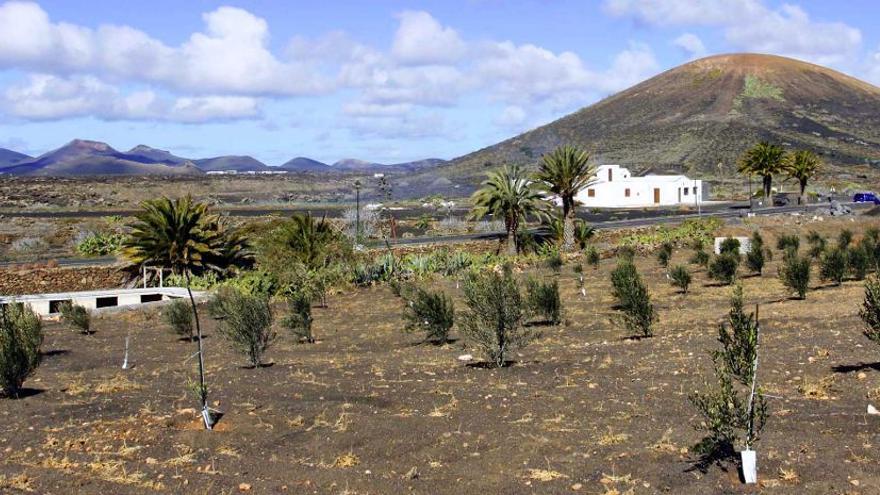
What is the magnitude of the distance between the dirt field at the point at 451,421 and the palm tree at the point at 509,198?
972 inches

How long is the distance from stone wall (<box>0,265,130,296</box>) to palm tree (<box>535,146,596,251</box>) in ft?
66.0

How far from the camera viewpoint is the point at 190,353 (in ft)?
67.2

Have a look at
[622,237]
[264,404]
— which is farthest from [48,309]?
[622,237]

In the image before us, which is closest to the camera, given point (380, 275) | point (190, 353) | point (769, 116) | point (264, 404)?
point (264, 404)

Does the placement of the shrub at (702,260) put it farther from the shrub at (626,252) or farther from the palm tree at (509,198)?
the palm tree at (509,198)

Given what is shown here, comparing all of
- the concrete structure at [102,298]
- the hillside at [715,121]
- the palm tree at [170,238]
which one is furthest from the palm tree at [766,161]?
the concrete structure at [102,298]

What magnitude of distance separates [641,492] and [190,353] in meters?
14.2

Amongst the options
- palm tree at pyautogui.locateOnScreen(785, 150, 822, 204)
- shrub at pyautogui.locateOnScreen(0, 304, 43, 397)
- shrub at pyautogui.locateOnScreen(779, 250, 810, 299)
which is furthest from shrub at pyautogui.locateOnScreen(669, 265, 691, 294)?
palm tree at pyautogui.locateOnScreen(785, 150, 822, 204)

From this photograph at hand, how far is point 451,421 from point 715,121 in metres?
146

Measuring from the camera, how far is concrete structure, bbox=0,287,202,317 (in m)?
30.2

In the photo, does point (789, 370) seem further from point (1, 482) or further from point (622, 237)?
point (622, 237)

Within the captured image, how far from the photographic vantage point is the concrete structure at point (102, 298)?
30.2m

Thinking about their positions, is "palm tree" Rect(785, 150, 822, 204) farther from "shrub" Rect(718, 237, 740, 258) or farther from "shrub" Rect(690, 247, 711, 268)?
"shrub" Rect(690, 247, 711, 268)

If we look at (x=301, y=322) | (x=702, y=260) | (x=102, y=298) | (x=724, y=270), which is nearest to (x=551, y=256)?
(x=702, y=260)
